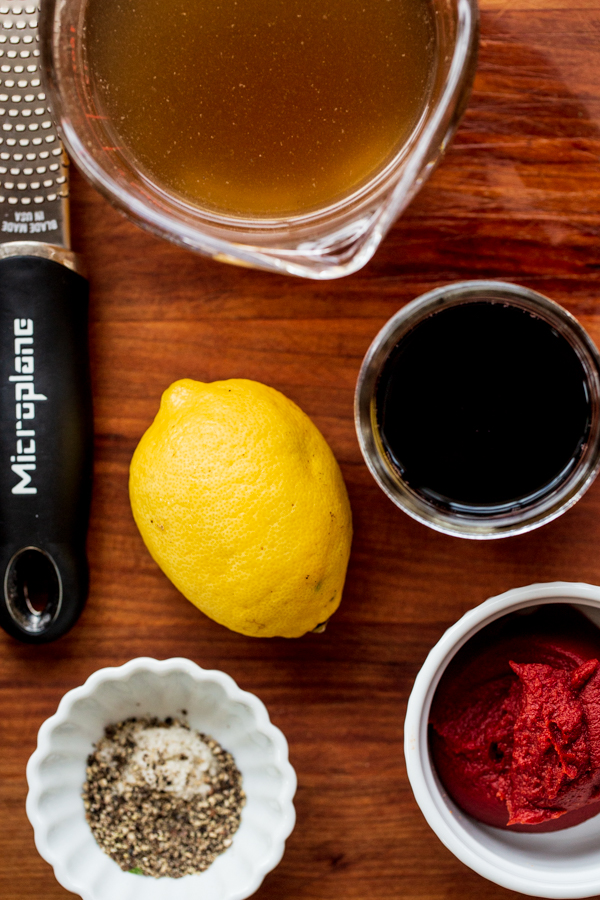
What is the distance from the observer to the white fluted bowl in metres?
0.86

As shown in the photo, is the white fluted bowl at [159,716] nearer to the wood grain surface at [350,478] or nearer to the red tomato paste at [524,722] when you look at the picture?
the wood grain surface at [350,478]

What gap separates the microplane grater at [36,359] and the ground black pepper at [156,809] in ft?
0.53

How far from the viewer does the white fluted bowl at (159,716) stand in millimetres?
856

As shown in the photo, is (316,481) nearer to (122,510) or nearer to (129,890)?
(122,510)

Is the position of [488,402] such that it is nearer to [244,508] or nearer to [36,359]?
[244,508]

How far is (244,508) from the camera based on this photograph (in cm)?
78

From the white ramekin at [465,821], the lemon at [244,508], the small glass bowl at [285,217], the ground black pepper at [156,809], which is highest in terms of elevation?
the small glass bowl at [285,217]

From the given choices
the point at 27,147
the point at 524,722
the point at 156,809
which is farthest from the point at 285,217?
the point at 156,809

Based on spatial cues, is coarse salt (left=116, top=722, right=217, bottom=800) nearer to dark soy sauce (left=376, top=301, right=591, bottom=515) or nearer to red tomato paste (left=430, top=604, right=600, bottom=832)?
red tomato paste (left=430, top=604, right=600, bottom=832)

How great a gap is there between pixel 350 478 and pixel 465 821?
14.3 inches

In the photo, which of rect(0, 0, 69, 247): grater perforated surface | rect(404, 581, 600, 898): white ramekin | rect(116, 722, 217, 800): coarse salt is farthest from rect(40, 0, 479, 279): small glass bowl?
rect(116, 722, 217, 800): coarse salt

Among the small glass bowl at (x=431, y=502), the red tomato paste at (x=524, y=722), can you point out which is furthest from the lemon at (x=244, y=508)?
the red tomato paste at (x=524, y=722)

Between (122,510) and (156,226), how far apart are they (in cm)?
33

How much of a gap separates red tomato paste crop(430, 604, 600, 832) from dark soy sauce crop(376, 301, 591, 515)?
0.14m
